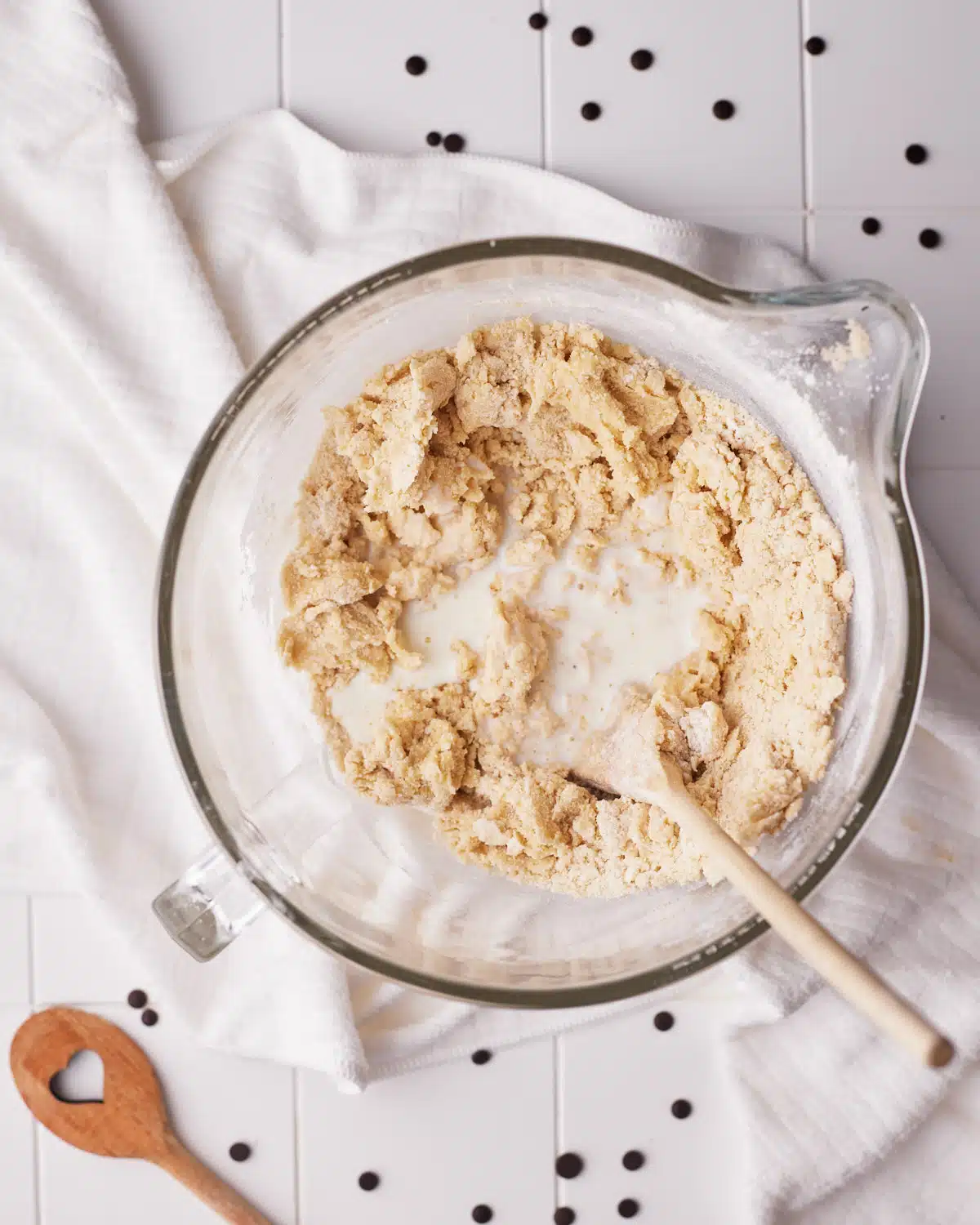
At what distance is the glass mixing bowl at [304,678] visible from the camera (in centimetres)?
84

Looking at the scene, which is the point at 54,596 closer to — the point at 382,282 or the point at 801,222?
the point at 382,282

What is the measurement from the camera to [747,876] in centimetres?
80

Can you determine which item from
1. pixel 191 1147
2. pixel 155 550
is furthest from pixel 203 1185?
pixel 155 550

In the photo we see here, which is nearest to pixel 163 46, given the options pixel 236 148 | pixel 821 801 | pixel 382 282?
pixel 236 148

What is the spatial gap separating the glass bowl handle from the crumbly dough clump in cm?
14

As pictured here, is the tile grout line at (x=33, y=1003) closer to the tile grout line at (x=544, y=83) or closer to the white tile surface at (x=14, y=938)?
the white tile surface at (x=14, y=938)

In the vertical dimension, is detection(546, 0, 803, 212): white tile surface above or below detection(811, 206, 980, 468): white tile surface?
above

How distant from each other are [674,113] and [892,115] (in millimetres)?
194

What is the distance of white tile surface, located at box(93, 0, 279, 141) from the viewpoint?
1055 millimetres

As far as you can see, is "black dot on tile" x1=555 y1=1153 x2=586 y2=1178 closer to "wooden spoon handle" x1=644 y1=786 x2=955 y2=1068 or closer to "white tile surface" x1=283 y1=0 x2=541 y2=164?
"wooden spoon handle" x1=644 y1=786 x2=955 y2=1068

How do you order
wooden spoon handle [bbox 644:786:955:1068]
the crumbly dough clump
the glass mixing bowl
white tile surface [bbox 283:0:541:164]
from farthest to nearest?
white tile surface [bbox 283:0:541:164], the crumbly dough clump, the glass mixing bowl, wooden spoon handle [bbox 644:786:955:1068]

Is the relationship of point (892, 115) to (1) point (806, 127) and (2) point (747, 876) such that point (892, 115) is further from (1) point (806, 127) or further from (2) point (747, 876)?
(2) point (747, 876)

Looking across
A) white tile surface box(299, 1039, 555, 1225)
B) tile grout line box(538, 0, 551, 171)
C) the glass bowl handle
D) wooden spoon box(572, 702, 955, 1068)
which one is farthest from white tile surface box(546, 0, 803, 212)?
white tile surface box(299, 1039, 555, 1225)

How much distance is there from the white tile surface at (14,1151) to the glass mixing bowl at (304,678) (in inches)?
13.6
